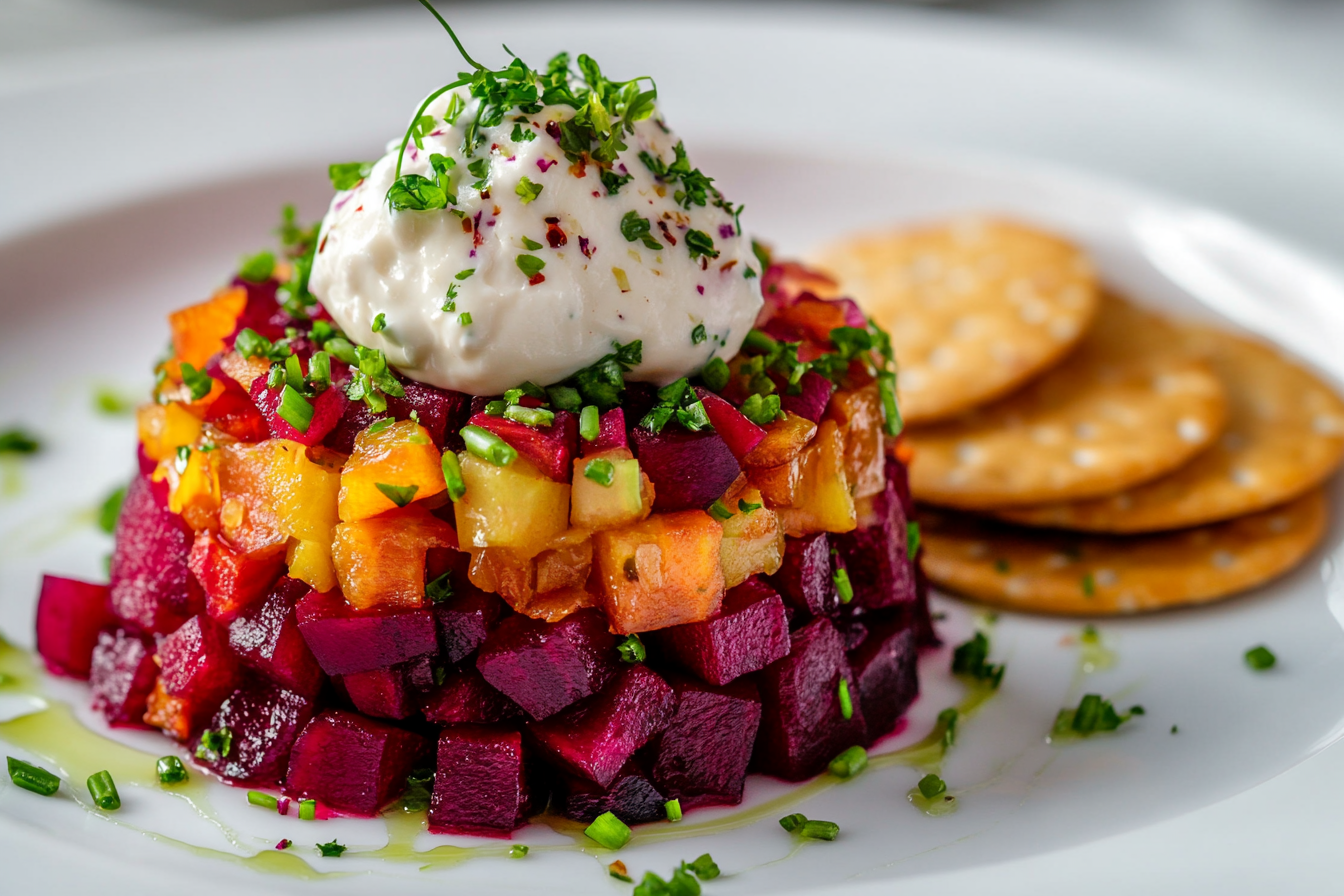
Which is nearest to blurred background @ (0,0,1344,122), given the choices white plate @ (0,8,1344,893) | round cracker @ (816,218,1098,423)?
white plate @ (0,8,1344,893)

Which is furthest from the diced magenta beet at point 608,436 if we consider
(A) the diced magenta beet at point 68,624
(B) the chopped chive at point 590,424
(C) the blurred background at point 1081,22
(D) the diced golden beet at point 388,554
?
(C) the blurred background at point 1081,22

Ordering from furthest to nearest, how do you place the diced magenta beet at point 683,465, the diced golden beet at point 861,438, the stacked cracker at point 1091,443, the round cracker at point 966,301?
the round cracker at point 966,301 → the stacked cracker at point 1091,443 → the diced golden beet at point 861,438 → the diced magenta beet at point 683,465

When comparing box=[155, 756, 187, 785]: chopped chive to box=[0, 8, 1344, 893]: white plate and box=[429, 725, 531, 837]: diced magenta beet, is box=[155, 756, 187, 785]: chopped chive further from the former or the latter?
box=[429, 725, 531, 837]: diced magenta beet

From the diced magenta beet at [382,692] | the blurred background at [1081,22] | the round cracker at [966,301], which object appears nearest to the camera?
the diced magenta beet at [382,692]

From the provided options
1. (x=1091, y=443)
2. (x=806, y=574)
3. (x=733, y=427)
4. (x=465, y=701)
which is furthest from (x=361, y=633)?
(x=1091, y=443)

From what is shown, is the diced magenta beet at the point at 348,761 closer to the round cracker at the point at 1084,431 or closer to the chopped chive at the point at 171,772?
the chopped chive at the point at 171,772

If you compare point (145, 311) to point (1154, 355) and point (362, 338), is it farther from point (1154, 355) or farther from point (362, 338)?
point (1154, 355)
